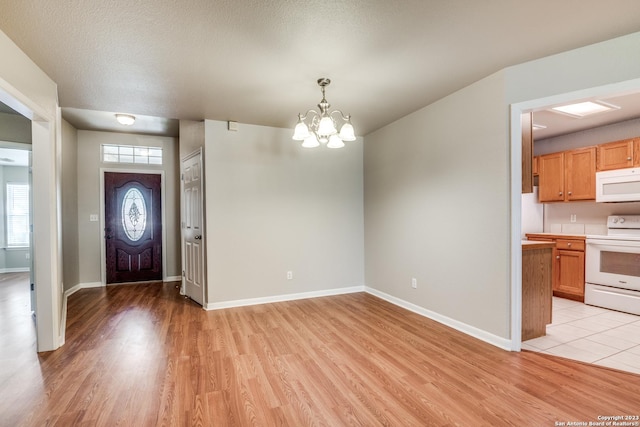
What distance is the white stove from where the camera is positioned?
142 inches

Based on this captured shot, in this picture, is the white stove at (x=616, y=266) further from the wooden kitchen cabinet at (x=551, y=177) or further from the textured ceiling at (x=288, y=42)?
the textured ceiling at (x=288, y=42)

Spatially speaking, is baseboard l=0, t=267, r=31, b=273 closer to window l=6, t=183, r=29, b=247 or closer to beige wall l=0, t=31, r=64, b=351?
window l=6, t=183, r=29, b=247

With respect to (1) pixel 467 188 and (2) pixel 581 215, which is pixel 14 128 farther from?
(2) pixel 581 215

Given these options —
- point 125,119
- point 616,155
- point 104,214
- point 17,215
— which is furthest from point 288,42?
point 17,215

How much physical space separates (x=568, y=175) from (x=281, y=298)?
183 inches

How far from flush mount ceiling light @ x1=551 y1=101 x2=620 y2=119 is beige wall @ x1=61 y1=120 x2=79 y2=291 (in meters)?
6.87

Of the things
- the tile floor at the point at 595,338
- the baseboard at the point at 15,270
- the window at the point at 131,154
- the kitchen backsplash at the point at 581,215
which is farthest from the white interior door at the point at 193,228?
the kitchen backsplash at the point at 581,215

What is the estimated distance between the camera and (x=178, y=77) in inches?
108

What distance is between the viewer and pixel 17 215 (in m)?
6.64

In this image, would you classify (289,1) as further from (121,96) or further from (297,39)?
(121,96)

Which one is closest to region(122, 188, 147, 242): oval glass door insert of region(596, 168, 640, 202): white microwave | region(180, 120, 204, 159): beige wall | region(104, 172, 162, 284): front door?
region(104, 172, 162, 284): front door

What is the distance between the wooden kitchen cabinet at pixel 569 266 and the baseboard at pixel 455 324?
2227 mm

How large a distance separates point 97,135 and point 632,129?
8.25m

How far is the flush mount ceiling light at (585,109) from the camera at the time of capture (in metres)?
3.39
